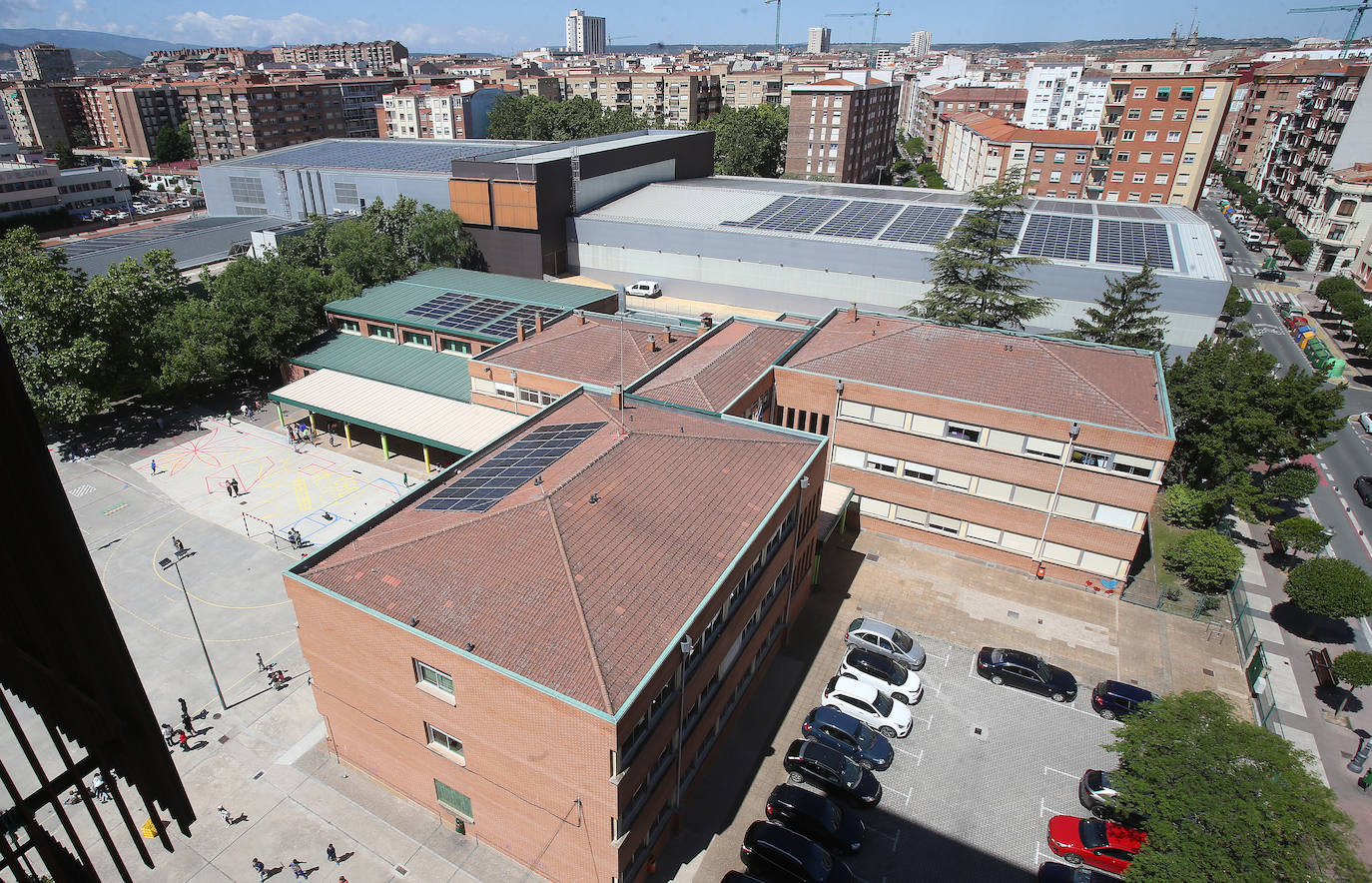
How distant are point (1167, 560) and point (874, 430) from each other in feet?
47.7

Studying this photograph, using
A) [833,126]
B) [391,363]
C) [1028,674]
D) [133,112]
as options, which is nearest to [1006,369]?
[1028,674]

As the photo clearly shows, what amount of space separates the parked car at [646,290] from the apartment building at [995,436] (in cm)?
3086

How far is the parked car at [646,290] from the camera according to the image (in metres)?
66.1

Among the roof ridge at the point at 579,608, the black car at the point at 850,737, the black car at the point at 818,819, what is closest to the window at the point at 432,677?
the roof ridge at the point at 579,608

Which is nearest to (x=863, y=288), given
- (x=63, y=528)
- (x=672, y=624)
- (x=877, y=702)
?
(x=877, y=702)

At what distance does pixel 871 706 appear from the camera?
86.0 ft

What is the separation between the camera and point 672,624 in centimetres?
1970

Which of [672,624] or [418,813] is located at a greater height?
[672,624]

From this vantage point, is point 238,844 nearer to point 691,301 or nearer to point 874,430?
point 874,430

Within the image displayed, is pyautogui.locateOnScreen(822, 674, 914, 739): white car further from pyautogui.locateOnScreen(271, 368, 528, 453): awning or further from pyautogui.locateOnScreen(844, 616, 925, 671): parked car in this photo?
pyautogui.locateOnScreen(271, 368, 528, 453): awning

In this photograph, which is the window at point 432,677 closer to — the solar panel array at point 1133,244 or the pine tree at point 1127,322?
the pine tree at point 1127,322

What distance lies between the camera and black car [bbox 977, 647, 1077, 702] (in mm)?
27719

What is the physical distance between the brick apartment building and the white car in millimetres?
3685

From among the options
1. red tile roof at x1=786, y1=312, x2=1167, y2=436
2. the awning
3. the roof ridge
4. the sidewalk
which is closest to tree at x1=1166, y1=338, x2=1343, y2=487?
red tile roof at x1=786, y1=312, x2=1167, y2=436
